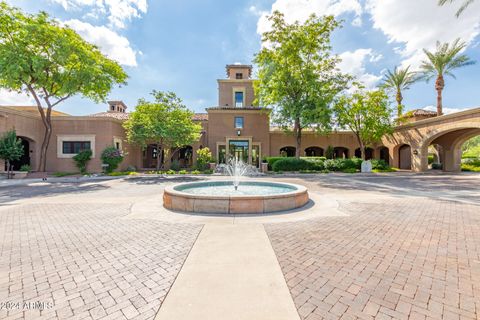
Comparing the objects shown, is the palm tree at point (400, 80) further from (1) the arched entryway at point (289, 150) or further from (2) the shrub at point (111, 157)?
(2) the shrub at point (111, 157)

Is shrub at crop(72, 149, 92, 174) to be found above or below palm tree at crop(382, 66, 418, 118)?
below

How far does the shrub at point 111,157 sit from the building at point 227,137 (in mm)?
1187

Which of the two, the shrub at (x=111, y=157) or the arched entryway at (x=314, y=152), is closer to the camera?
the shrub at (x=111, y=157)

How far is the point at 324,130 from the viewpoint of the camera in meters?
23.7

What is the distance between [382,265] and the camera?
3.72m

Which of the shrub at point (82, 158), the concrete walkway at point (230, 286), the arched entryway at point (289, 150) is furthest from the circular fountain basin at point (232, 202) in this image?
the arched entryway at point (289, 150)

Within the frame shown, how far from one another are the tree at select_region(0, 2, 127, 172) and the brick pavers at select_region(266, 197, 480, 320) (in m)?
22.8

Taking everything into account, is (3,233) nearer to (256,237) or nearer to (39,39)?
(256,237)

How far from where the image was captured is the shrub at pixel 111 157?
2116 cm

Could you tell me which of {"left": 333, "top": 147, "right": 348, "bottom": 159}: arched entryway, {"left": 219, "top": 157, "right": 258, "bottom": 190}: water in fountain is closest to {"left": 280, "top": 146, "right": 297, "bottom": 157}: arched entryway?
{"left": 333, "top": 147, "right": 348, "bottom": 159}: arched entryway

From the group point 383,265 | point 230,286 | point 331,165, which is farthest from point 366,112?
point 230,286

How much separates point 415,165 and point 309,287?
1117 inches

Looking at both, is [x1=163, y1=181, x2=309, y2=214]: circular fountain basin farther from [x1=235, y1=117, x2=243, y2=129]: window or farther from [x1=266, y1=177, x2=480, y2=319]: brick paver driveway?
[x1=235, y1=117, x2=243, y2=129]: window

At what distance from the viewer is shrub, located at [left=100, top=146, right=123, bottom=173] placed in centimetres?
2116
